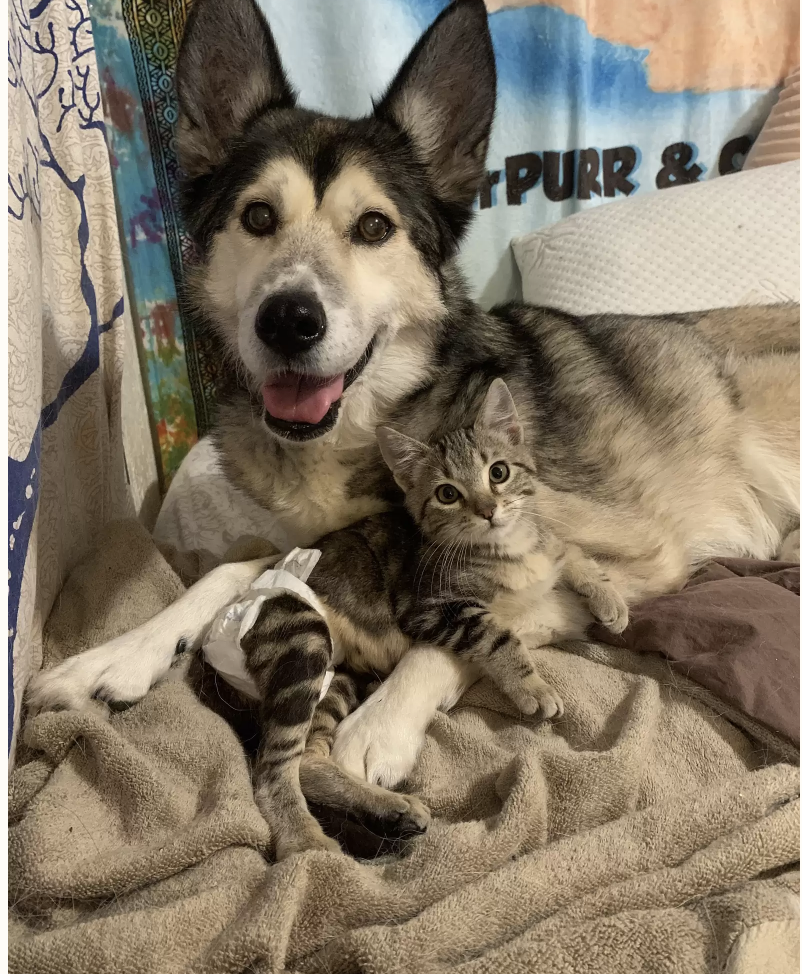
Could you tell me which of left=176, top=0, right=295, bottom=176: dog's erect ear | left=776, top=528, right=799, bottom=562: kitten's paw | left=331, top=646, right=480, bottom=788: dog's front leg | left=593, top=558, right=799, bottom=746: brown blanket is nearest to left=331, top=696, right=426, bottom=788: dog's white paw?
left=331, top=646, right=480, bottom=788: dog's front leg

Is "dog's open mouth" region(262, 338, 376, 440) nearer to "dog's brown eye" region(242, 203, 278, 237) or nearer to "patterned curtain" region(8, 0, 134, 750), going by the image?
"dog's brown eye" region(242, 203, 278, 237)

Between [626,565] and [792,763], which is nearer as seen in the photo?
[792,763]

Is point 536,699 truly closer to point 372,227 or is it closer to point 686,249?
point 372,227

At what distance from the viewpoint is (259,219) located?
4.80 ft

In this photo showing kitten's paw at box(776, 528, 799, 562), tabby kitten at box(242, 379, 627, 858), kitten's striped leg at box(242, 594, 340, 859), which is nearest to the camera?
kitten's striped leg at box(242, 594, 340, 859)

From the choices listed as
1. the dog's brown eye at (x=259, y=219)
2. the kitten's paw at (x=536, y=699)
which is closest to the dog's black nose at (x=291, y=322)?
the dog's brown eye at (x=259, y=219)

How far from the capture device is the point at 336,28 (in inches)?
94.1

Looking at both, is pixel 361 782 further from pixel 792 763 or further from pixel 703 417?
pixel 703 417

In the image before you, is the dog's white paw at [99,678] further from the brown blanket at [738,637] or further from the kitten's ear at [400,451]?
the brown blanket at [738,637]

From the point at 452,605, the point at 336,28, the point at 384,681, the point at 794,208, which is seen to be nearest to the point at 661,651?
the point at 452,605

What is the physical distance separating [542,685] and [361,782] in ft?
1.29

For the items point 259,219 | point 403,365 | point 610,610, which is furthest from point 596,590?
point 259,219

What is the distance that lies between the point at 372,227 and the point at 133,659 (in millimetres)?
1068

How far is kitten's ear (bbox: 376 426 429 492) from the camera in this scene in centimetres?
147
